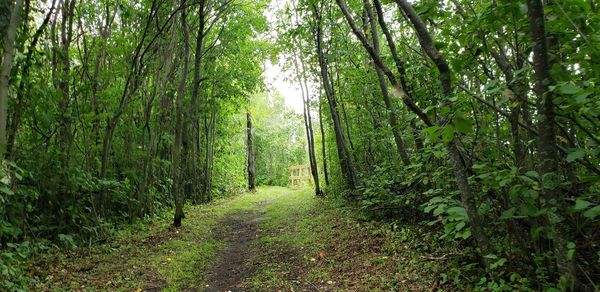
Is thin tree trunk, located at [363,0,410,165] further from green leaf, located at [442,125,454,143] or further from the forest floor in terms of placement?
green leaf, located at [442,125,454,143]

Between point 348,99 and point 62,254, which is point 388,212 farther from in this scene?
point 62,254

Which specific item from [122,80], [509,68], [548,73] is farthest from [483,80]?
[122,80]

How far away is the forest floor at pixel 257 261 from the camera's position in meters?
5.02

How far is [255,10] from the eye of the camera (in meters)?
15.4

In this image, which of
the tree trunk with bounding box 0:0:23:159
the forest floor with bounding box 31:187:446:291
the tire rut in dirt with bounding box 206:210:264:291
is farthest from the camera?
the tire rut in dirt with bounding box 206:210:264:291

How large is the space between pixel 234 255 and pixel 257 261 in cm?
Answer: 87

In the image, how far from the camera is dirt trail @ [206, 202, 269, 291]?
562 centimetres

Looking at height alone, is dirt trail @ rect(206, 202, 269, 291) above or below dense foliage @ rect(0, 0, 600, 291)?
below

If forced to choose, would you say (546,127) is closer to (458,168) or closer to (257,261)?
(458,168)

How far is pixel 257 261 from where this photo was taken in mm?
6695

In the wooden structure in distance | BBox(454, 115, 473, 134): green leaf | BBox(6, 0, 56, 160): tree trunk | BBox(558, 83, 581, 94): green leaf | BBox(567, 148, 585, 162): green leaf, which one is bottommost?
the wooden structure in distance

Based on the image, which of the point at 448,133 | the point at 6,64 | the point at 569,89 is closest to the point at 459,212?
the point at 448,133

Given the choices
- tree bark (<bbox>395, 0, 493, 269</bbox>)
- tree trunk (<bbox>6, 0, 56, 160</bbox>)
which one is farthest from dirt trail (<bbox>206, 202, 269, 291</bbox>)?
tree trunk (<bbox>6, 0, 56, 160</bbox>)

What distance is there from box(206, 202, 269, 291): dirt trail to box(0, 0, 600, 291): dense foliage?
1.62m
